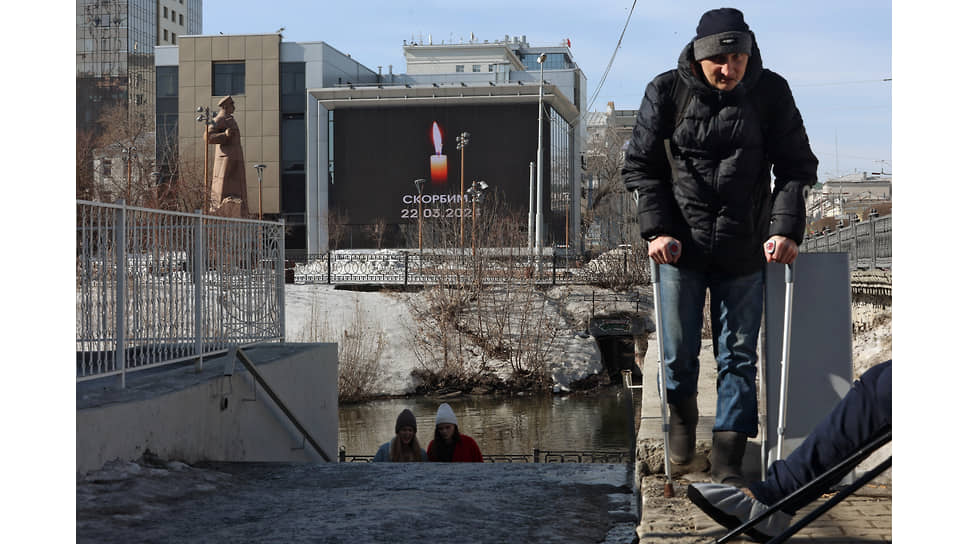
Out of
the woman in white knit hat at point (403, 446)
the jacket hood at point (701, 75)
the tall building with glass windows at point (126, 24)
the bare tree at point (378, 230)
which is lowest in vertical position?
the woman in white knit hat at point (403, 446)

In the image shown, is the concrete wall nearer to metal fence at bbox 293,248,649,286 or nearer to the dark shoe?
the dark shoe

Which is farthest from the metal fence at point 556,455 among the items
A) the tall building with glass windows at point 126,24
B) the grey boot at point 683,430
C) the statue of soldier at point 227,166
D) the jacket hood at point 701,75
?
the statue of soldier at point 227,166

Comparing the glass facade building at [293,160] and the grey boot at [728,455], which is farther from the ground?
the glass facade building at [293,160]

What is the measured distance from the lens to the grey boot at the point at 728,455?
305 cm

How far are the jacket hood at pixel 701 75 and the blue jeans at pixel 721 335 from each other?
0.56 metres

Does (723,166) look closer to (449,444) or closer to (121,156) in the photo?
(449,444)

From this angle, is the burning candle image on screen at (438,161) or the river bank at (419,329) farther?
the burning candle image on screen at (438,161)

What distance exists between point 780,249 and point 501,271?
28.0 meters

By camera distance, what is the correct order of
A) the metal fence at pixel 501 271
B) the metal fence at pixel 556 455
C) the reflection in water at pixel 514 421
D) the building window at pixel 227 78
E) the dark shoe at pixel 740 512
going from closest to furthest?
the dark shoe at pixel 740 512, the metal fence at pixel 556 455, the reflection in water at pixel 514 421, the metal fence at pixel 501 271, the building window at pixel 227 78

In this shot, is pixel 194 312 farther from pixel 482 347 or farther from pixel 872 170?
pixel 482 347

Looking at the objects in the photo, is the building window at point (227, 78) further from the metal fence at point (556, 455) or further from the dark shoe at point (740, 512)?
the dark shoe at point (740, 512)
